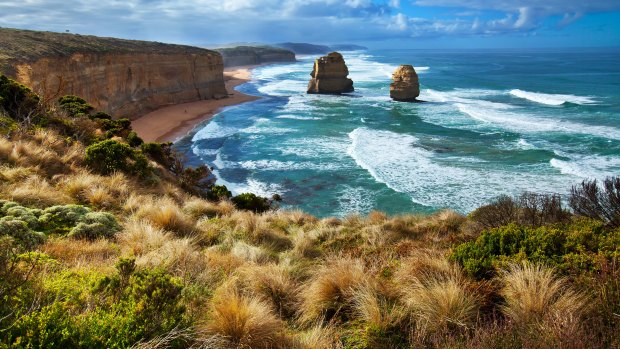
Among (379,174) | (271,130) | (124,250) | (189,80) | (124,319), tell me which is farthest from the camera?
(189,80)

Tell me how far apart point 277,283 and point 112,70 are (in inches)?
1738

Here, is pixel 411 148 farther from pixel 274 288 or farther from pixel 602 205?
pixel 274 288

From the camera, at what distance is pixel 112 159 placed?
12.4 metres

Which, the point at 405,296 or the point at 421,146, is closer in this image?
the point at 405,296

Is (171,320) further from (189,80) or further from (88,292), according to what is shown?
(189,80)

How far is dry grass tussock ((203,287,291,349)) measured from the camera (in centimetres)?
378

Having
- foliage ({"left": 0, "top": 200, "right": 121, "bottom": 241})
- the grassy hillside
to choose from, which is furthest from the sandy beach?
the grassy hillside

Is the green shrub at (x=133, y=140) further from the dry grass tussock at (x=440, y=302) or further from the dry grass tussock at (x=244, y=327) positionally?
the dry grass tussock at (x=440, y=302)

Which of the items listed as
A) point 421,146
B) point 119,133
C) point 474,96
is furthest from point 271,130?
point 474,96

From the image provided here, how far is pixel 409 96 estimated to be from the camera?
174 feet

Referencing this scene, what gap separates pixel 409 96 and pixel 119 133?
40.2 meters

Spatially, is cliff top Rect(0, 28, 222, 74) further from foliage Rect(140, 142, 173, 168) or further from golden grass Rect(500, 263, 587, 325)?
golden grass Rect(500, 263, 587, 325)

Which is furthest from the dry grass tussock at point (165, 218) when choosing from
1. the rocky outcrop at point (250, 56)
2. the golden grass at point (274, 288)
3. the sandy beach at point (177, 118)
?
the rocky outcrop at point (250, 56)

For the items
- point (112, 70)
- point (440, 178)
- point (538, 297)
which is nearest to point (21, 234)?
point (538, 297)
